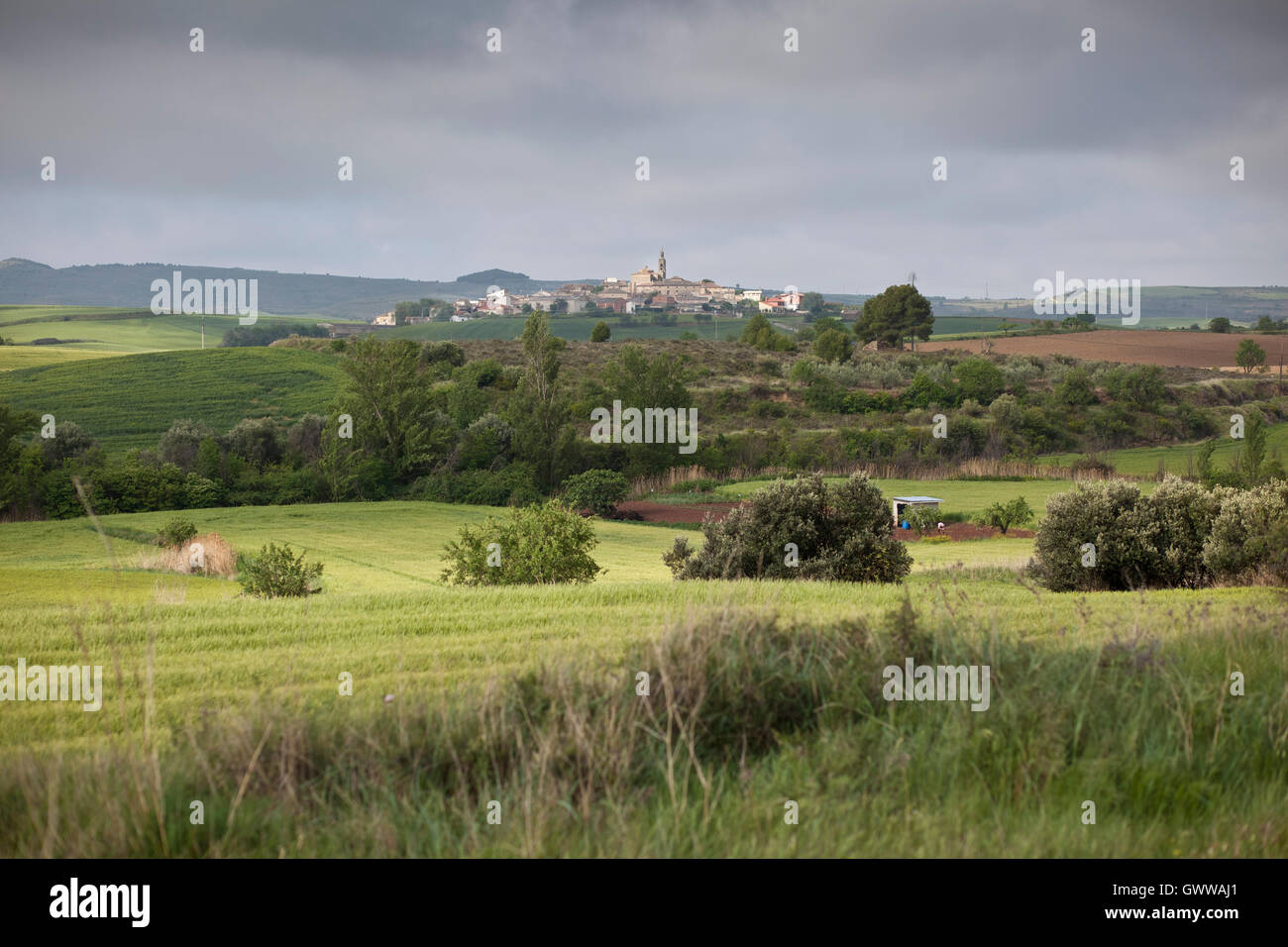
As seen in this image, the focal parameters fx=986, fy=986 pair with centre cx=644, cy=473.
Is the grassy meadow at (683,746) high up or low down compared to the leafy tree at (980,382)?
down

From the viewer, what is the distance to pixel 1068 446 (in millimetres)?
55094

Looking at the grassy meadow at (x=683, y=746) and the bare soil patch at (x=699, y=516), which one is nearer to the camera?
the grassy meadow at (x=683, y=746)

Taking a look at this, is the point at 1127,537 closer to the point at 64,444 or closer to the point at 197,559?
the point at 197,559

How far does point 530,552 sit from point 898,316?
8004 centimetres

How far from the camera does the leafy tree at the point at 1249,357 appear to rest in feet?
238

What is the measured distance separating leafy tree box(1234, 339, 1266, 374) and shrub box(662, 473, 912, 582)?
237ft

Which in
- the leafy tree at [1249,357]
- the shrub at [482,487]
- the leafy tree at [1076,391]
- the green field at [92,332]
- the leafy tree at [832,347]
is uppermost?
the green field at [92,332]

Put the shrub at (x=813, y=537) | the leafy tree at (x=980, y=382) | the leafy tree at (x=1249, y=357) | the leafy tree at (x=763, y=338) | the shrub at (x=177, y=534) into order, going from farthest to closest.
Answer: the leafy tree at (x=763, y=338) < the leafy tree at (x=1249, y=357) < the leafy tree at (x=980, y=382) < the shrub at (x=177, y=534) < the shrub at (x=813, y=537)

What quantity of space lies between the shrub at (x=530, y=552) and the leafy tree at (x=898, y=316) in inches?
3083

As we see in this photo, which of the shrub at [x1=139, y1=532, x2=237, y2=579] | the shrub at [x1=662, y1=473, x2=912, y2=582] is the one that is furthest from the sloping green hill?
the shrub at [x1=662, y1=473, x2=912, y2=582]

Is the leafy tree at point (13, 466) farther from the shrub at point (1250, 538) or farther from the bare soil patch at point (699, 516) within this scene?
the shrub at point (1250, 538)

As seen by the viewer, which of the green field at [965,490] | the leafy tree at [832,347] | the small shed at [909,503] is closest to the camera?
the small shed at [909,503]

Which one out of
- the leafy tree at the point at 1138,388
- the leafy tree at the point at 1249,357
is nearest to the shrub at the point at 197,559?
the leafy tree at the point at 1138,388
